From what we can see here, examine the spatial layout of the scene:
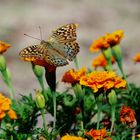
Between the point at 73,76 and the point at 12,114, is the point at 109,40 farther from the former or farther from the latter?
the point at 12,114

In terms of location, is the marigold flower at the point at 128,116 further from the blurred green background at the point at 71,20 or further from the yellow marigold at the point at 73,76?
the blurred green background at the point at 71,20

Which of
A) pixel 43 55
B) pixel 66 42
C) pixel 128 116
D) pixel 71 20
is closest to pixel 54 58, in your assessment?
pixel 43 55

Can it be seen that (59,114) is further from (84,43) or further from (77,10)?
(77,10)

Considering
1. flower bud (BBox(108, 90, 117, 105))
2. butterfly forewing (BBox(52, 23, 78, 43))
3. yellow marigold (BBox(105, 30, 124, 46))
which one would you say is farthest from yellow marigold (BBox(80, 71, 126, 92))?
yellow marigold (BBox(105, 30, 124, 46))

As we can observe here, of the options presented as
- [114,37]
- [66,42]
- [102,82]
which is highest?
[114,37]

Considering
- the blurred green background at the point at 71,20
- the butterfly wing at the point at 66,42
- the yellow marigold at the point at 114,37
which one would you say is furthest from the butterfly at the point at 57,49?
the blurred green background at the point at 71,20

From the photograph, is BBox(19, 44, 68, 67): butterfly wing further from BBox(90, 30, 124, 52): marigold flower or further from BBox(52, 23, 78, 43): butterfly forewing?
BBox(90, 30, 124, 52): marigold flower
